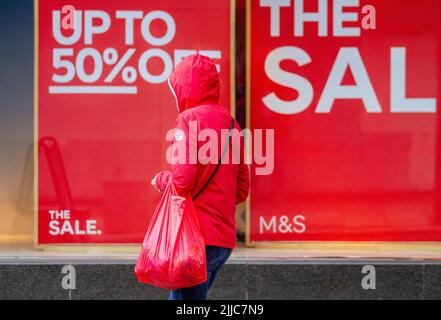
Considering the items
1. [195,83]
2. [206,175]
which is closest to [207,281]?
[206,175]

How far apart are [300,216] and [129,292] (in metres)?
1.44

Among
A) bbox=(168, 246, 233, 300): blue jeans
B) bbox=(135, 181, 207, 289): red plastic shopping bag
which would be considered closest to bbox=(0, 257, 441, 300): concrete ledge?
bbox=(168, 246, 233, 300): blue jeans

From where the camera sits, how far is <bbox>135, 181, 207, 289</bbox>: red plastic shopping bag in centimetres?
413

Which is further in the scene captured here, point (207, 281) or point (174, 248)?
point (207, 281)

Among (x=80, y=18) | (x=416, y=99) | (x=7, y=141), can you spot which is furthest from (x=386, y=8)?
(x=7, y=141)

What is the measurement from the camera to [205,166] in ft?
14.0

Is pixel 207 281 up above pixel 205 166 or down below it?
below

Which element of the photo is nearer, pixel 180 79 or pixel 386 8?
pixel 180 79

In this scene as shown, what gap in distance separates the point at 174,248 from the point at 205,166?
1.51 feet

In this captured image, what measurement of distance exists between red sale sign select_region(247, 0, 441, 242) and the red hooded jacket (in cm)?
194

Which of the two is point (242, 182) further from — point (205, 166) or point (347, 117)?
point (347, 117)

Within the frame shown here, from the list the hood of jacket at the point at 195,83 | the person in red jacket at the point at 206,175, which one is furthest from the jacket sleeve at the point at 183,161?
the hood of jacket at the point at 195,83

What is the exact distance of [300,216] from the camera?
20.9 feet
